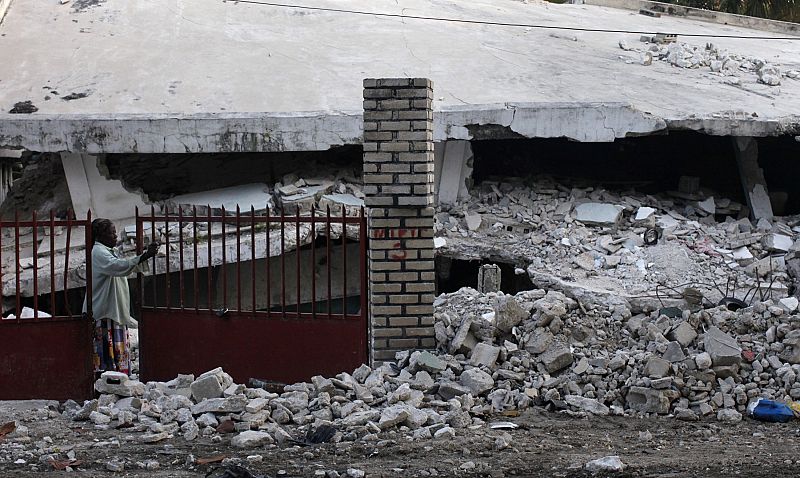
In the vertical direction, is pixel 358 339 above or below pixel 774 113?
below

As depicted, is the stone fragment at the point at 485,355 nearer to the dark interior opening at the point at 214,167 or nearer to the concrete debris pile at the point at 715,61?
the dark interior opening at the point at 214,167

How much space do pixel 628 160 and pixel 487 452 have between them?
8134 mm

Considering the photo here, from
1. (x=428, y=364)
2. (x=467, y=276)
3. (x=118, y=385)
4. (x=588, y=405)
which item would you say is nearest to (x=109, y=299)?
(x=118, y=385)

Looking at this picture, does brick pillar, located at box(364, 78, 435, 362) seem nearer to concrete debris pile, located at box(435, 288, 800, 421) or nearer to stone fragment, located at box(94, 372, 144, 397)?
concrete debris pile, located at box(435, 288, 800, 421)

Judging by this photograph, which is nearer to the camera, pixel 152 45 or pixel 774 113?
pixel 774 113

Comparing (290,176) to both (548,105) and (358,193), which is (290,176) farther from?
(548,105)

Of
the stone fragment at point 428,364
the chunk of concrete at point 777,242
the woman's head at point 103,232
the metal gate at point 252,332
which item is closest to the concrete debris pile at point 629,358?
the stone fragment at point 428,364

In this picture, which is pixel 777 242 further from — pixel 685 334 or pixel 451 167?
pixel 685 334

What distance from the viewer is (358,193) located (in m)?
10.8

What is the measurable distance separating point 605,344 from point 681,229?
165 inches

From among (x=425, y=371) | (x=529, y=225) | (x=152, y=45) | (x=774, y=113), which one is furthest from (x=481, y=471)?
(x=152, y=45)

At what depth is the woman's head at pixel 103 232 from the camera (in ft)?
22.0

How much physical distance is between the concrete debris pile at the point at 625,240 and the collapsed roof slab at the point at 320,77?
926 millimetres

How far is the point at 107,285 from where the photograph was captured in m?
6.69
